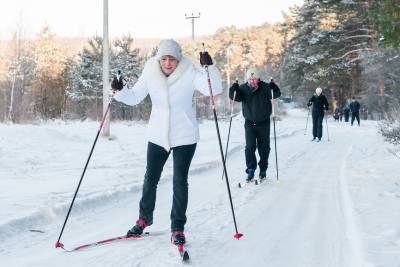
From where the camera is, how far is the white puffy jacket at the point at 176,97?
4445mm

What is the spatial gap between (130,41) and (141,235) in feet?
105

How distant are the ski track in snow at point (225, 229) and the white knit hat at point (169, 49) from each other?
1.81 metres

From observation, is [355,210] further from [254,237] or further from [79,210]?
[79,210]

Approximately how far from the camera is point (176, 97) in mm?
4465

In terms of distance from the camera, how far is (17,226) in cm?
509

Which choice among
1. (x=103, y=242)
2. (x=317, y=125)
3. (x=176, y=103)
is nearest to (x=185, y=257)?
(x=103, y=242)

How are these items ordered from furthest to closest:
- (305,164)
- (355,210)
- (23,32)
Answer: (23,32), (305,164), (355,210)

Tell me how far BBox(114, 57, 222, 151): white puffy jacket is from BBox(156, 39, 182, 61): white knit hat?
0.09m

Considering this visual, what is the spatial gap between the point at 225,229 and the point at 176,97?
1662mm

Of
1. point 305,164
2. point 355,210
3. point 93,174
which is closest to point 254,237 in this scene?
point 355,210

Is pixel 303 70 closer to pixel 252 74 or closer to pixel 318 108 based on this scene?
pixel 318 108

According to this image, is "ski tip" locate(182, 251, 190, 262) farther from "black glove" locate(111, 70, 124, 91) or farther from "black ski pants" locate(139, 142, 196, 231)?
"black glove" locate(111, 70, 124, 91)

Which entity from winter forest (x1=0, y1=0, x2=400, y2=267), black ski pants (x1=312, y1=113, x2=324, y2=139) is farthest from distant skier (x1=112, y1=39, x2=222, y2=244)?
black ski pants (x1=312, y1=113, x2=324, y2=139)

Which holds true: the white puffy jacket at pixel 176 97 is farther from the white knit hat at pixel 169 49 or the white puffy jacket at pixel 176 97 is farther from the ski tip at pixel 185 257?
the ski tip at pixel 185 257
